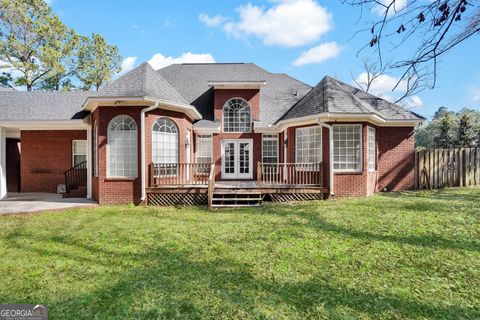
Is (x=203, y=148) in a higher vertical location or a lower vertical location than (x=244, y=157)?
higher

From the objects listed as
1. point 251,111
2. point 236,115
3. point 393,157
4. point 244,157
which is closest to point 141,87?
point 236,115

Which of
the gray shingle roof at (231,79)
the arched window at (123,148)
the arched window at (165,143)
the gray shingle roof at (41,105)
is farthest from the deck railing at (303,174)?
the gray shingle roof at (41,105)

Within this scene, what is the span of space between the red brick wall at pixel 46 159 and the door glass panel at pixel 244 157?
26.2 feet

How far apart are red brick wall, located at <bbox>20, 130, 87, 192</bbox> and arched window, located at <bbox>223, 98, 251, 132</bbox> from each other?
724 centimetres

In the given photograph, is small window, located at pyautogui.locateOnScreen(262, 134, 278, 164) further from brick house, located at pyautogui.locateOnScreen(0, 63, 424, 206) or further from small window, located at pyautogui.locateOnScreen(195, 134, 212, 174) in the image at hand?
small window, located at pyautogui.locateOnScreen(195, 134, 212, 174)

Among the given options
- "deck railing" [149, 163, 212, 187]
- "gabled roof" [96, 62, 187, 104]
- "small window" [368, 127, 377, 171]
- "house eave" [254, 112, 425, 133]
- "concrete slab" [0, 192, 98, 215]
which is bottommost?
"concrete slab" [0, 192, 98, 215]

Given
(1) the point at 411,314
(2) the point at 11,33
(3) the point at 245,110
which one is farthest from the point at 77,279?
(2) the point at 11,33

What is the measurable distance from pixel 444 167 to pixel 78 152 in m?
17.5

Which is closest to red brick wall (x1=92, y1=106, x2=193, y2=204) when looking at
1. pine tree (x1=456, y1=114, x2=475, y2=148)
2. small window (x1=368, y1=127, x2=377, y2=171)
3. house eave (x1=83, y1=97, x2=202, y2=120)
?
house eave (x1=83, y1=97, x2=202, y2=120)

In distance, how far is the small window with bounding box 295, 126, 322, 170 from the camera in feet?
34.5

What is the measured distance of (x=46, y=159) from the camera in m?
12.4

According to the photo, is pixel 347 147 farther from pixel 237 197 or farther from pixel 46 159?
pixel 46 159

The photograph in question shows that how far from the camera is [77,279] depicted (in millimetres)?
3869

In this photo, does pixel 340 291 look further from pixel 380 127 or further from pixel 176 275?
pixel 380 127
